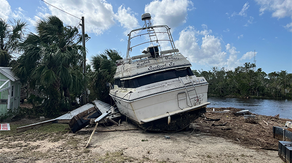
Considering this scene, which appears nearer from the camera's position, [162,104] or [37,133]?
[162,104]

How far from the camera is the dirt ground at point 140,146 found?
18.1 feet

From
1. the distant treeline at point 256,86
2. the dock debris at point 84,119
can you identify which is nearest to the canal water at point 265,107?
the distant treeline at point 256,86

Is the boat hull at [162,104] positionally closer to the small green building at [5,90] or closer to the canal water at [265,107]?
the small green building at [5,90]

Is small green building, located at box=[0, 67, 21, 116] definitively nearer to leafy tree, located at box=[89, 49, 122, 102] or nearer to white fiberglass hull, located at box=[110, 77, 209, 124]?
leafy tree, located at box=[89, 49, 122, 102]

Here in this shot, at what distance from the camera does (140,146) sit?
21.5ft

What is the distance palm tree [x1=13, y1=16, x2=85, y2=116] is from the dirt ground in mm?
4087

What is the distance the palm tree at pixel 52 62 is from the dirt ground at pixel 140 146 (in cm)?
409

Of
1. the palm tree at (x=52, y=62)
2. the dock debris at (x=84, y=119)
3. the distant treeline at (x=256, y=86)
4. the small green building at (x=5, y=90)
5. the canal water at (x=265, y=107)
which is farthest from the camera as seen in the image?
the distant treeline at (x=256, y=86)

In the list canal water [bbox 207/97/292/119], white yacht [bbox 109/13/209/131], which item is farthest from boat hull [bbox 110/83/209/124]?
canal water [bbox 207/97/292/119]

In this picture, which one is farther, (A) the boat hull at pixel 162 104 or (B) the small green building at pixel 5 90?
(B) the small green building at pixel 5 90

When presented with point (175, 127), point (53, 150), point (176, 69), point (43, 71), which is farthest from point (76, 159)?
point (43, 71)

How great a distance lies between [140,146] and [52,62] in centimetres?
842

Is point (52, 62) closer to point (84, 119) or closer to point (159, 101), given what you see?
point (84, 119)

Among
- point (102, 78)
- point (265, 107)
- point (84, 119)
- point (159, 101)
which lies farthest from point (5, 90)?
point (265, 107)
